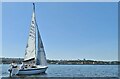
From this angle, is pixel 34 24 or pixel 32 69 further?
pixel 34 24

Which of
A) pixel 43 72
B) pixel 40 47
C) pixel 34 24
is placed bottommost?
pixel 43 72

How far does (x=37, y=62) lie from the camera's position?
4747cm

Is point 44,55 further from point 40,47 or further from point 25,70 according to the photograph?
point 25,70

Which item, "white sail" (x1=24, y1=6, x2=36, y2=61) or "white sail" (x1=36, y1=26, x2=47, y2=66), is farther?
"white sail" (x1=36, y1=26, x2=47, y2=66)

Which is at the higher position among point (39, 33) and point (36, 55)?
point (39, 33)

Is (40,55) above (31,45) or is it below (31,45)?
below

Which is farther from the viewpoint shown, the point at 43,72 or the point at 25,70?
the point at 43,72

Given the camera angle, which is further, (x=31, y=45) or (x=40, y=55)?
(x=31, y=45)

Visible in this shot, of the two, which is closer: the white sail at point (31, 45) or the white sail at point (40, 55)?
the white sail at point (31, 45)

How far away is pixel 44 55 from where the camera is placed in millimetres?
48312

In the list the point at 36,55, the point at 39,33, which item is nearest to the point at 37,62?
the point at 36,55

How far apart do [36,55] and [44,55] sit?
44.1 inches

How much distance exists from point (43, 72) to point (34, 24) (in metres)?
6.56

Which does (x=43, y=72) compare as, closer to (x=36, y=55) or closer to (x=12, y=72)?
(x=36, y=55)
